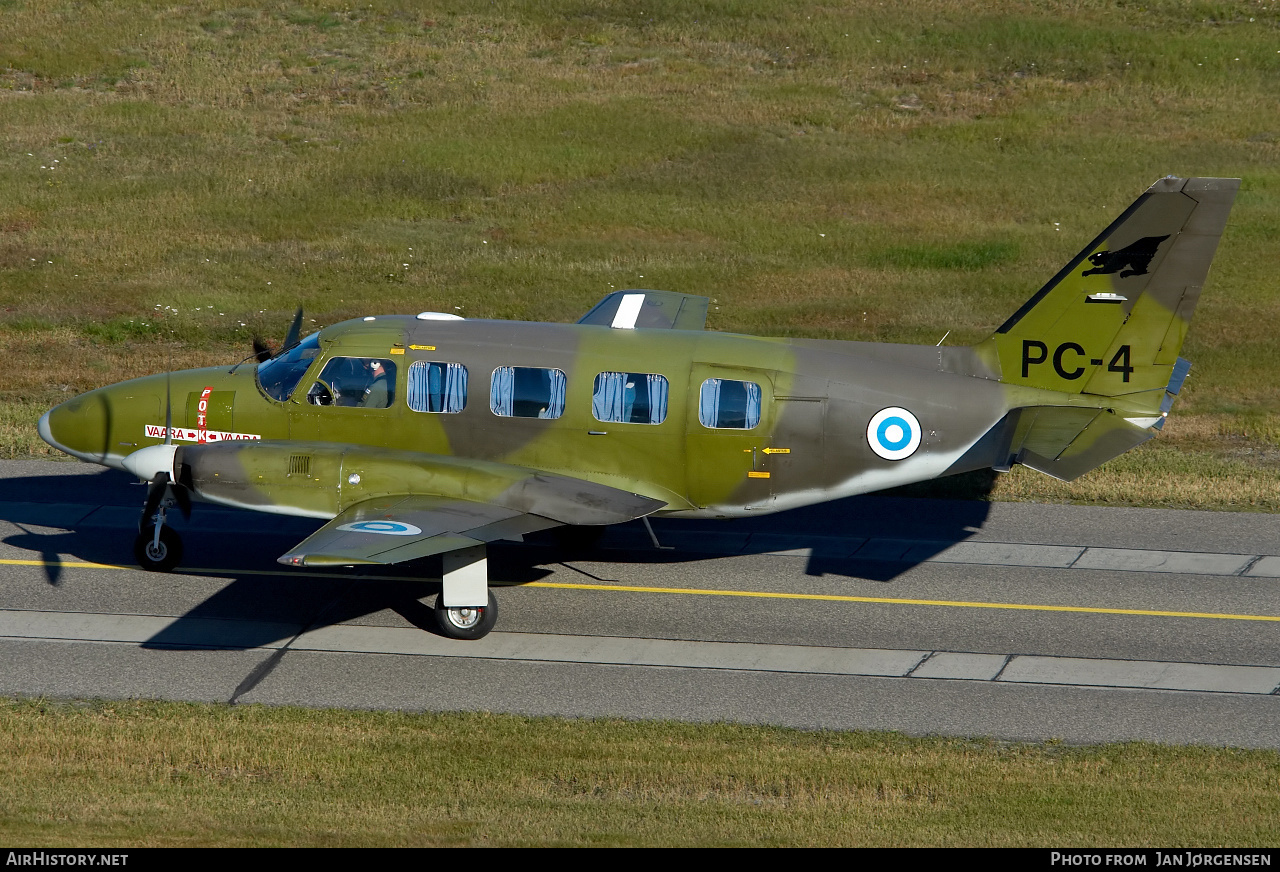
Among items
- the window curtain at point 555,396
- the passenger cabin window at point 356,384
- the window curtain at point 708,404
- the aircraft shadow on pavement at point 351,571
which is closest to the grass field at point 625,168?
the aircraft shadow on pavement at point 351,571

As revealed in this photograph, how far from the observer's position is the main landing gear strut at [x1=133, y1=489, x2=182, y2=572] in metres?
19.2

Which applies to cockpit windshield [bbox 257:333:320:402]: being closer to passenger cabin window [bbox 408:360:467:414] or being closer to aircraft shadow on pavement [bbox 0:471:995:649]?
passenger cabin window [bbox 408:360:467:414]

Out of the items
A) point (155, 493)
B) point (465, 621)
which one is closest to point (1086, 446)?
point (465, 621)

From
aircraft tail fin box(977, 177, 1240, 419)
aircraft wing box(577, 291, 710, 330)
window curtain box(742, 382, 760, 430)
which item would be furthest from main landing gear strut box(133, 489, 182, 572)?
aircraft tail fin box(977, 177, 1240, 419)

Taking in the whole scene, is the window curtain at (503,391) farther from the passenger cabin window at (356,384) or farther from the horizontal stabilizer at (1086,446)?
the horizontal stabilizer at (1086,446)

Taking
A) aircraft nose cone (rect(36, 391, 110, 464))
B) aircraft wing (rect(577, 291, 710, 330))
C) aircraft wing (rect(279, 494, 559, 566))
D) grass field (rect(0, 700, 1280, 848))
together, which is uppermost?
aircraft wing (rect(577, 291, 710, 330))

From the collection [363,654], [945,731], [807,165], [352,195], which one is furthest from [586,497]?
[807,165]

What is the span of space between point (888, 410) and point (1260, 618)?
6161 millimetres

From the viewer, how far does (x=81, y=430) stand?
1930 centimetres

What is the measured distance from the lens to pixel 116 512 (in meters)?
21.9

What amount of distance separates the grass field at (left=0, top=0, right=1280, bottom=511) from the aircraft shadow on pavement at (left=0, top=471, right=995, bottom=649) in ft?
8.58

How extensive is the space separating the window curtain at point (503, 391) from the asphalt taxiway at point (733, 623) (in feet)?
8.95

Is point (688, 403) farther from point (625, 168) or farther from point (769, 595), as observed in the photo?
point (625, 168)

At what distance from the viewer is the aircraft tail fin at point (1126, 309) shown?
18.8 meters
